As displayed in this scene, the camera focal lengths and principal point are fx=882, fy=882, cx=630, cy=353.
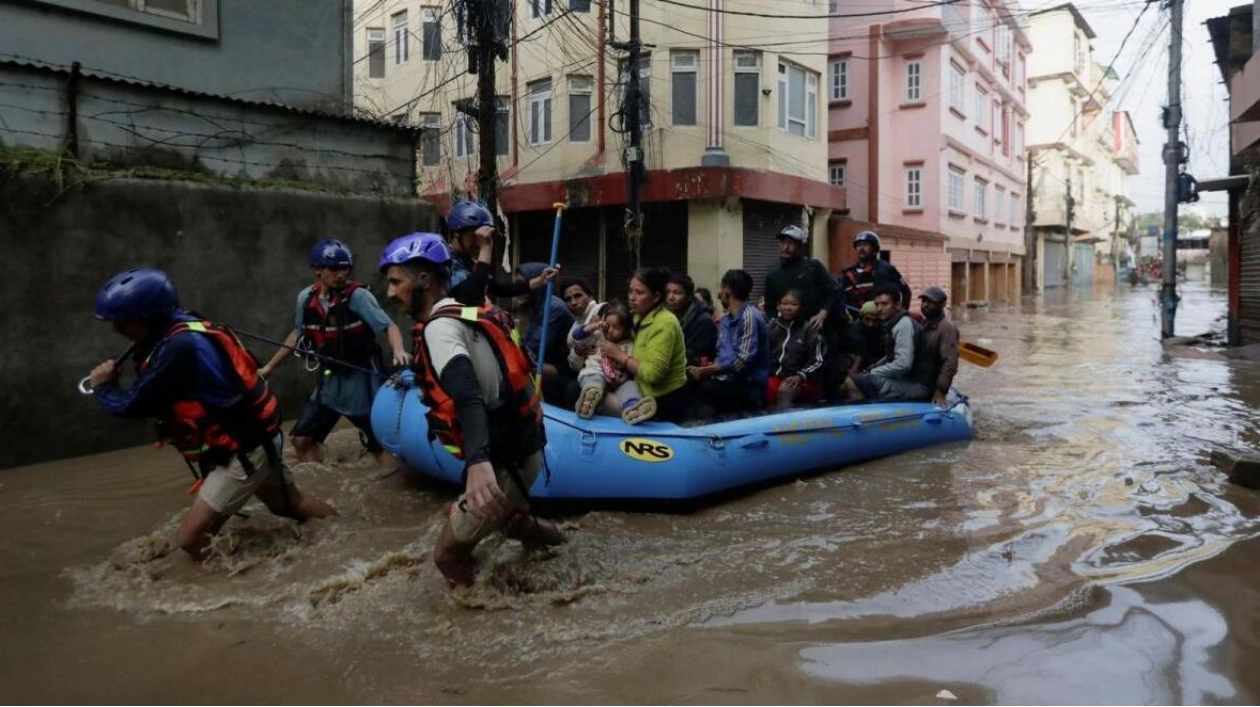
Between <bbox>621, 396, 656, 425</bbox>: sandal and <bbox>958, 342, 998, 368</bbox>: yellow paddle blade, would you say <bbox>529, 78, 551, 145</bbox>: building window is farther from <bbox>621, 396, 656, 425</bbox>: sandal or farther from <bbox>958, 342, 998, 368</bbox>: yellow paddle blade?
<bbox>621, 396, 656, 425</bbox>: sandal

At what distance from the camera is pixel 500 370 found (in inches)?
136

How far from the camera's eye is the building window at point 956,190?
25812 mm

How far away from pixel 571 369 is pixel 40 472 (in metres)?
3.88

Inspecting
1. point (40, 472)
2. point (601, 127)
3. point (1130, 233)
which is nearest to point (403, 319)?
point (40, 472)

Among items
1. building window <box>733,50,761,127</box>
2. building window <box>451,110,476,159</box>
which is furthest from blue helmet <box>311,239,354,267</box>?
building window <box>451,110,476,159</box>

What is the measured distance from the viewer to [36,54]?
26.1 ft

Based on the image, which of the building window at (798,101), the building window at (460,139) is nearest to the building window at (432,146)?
the building window at (460,139)

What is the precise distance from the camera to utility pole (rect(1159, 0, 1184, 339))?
15.6 metres

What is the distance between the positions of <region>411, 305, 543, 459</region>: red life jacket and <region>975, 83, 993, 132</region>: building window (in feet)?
92.4

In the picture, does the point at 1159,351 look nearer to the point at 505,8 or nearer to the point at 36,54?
the point at 505,8

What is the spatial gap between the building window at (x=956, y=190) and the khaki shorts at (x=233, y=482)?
24743 mm

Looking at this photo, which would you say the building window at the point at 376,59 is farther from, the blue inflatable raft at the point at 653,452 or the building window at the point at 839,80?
the blue inflatable raft at the point at 653,452

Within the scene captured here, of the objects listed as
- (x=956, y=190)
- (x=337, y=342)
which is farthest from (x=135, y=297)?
(x=956, y=190)

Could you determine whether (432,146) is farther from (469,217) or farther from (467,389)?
(467,389)
